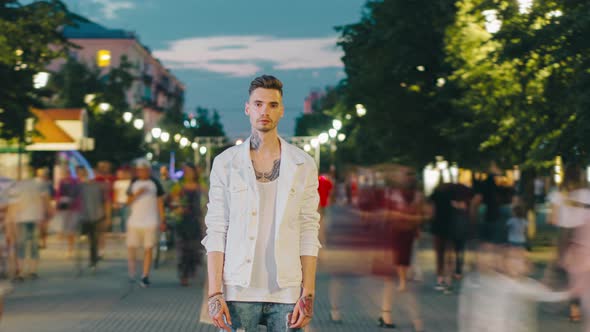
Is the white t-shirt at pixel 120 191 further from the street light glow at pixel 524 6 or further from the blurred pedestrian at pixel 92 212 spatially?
the street light glow at pixel 524 6

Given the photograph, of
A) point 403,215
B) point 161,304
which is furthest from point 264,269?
point 161,304

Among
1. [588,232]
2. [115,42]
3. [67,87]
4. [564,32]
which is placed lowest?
[588,232]

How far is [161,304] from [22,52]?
1069 centimetres

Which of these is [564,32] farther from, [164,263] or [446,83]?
[446,83]

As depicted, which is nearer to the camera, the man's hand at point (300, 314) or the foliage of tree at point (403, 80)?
the man's hand at point (300, 314)

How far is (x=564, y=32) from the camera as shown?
13797 millimetres

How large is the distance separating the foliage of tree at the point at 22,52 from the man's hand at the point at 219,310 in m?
16.8

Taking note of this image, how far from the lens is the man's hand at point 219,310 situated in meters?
4.36

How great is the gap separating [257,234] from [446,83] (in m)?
24.7

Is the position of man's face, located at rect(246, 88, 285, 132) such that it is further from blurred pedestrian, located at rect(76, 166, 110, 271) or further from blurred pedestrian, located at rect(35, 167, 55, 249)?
blurred pedestrian, located at rect(76, 166, 110, 271)

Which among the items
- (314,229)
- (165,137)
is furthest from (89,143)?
(314,229)

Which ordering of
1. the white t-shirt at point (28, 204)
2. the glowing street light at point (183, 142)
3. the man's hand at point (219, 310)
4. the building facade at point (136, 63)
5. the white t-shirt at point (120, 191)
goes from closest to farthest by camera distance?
the man's hand at point (219, 310), the white t-shirt at point (28, 204), the white t-shirt at point (120, 191), the glowing street light at point (183, 142), the building facade at point (136, 63)

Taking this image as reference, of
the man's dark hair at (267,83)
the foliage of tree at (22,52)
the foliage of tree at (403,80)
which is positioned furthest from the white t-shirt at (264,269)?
the foliage of tree at (403,80)

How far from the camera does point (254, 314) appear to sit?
444 centimetres
